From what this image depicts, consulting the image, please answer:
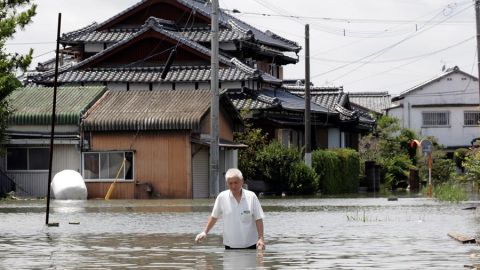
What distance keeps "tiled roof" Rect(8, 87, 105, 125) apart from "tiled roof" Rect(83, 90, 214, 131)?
2.40 feet

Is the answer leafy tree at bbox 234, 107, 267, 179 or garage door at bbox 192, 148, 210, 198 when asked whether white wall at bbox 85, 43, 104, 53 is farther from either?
garage door at bbox 192, 148, 210, 198

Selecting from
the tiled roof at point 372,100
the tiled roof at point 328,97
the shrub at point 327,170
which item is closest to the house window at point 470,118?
the tiled roof at point 372,100

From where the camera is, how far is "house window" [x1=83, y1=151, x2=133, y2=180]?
51188 millimetres

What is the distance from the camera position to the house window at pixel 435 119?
99.1 meters

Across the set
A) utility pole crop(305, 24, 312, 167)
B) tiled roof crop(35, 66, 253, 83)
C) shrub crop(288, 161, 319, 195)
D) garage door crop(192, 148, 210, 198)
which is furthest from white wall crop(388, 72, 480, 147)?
garage door crop(192, 148, 210, 198)

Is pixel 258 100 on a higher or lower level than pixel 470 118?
lower

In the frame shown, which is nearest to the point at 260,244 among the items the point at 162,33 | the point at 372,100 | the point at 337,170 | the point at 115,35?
the point at 337,170

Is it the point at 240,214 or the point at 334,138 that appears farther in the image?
the point at 334,138

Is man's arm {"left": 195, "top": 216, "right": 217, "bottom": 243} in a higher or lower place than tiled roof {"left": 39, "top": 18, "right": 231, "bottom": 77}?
lower

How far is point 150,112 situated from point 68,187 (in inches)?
196

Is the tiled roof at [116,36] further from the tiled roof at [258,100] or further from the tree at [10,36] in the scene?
the tree at [10,36]

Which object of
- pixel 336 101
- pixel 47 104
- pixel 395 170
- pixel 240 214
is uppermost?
pixel 336 101

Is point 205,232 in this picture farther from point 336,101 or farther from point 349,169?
point 336,101

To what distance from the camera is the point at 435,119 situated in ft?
327
